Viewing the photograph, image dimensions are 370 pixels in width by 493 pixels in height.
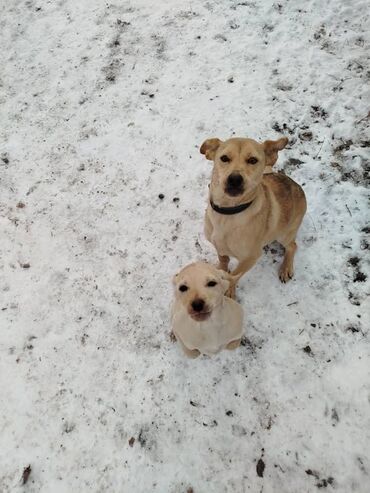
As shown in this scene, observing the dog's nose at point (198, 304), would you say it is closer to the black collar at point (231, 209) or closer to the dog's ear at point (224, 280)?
the dog's ear at point (224, 280)

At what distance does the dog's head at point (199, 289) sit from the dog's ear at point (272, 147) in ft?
3.94

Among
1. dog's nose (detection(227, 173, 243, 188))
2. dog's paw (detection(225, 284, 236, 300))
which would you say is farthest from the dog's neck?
dog's paw (detection(225, 284, 236, 300))

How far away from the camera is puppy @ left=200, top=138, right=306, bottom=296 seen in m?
3.51

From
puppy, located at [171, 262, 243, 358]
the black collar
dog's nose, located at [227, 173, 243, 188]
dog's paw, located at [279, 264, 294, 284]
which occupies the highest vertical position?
→ dog's nose, located at [227, 173, 243, 188]

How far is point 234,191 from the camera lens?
11.4 ft

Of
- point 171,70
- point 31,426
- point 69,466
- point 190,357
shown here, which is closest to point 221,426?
point 190,357

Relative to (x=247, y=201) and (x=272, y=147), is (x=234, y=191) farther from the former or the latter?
(x=272, y=147)

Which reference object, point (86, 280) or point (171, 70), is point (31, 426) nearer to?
point (86, 280)

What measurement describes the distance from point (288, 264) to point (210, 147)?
1587 millimetres

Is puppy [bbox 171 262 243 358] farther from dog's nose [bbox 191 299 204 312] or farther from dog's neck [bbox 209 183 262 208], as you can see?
dog's neck [bbox 209 183 262 208]

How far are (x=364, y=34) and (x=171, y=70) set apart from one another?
2811mm

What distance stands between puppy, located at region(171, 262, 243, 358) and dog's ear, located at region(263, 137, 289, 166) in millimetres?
1140

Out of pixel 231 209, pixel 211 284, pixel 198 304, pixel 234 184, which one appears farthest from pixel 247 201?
pixel 198 304

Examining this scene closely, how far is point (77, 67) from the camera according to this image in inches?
244
